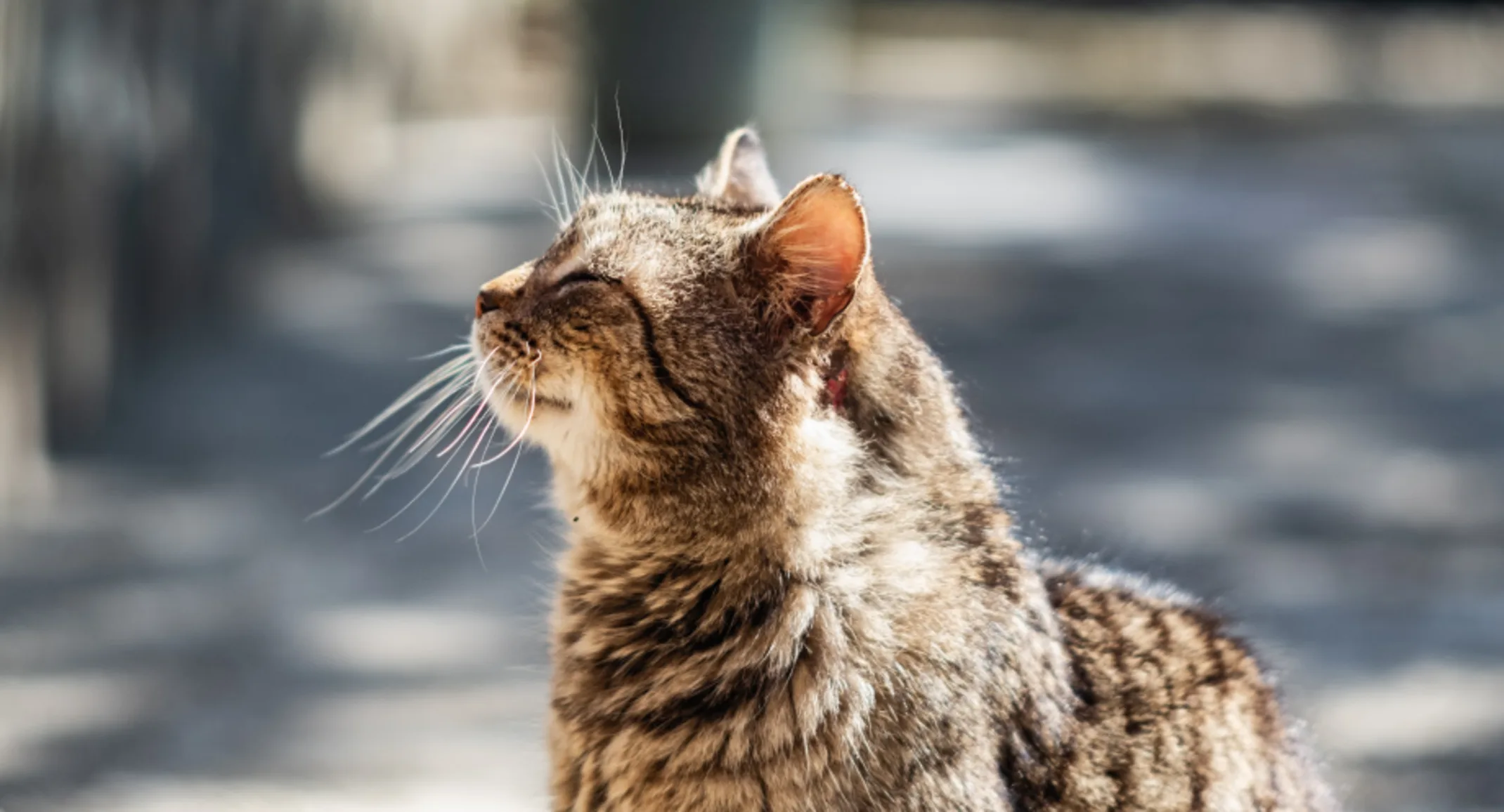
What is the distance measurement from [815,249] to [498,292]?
0.55 m

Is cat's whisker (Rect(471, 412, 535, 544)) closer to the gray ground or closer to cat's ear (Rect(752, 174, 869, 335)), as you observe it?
the gray ground

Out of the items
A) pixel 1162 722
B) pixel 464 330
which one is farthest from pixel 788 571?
pixel 464 330

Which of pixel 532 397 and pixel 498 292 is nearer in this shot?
pixel 532 397

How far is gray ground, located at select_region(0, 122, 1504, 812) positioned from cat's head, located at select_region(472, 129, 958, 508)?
0.57 meters

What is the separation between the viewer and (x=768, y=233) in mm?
2525

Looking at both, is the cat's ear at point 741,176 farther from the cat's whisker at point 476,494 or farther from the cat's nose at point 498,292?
the cat's whisker at point 476,494

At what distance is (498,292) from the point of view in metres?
2.74

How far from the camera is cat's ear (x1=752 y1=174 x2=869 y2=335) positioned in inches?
95.0

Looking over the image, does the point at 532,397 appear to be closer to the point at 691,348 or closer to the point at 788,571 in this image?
the point at 691,348

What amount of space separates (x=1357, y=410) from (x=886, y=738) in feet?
16.5

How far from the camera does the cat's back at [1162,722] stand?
2590mm

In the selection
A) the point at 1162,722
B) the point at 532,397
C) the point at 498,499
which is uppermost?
the point at 498,499

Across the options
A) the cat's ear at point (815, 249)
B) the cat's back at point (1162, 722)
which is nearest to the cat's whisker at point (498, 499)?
the cat's ear at point (815, 249)

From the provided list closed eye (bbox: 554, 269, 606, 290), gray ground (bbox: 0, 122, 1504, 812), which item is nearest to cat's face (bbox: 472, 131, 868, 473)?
closed eye (bbox: 554, 269, 606, 290)
